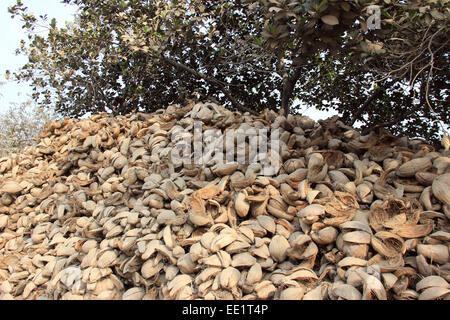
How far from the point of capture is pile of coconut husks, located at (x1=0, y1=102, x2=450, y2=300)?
1552 millimetres

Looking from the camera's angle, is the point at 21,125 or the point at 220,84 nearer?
the point at 220,84

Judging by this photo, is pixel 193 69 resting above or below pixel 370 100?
above

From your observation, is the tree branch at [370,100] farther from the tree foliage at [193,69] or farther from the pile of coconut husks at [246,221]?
the pile of coconut husks at [246,221]

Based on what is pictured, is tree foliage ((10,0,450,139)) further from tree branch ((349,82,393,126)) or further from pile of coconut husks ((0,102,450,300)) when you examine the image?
pile of coconut husks ((0,102,450,300))

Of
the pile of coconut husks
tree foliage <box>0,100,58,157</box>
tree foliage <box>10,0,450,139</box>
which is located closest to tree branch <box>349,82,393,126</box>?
tree foliage <box>10,0,450,139</box>

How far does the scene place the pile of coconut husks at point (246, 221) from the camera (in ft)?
5.09

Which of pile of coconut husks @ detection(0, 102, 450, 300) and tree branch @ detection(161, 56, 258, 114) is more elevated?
tree branch @ detection(161, 56, 258, 114)

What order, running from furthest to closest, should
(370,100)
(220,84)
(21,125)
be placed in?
1. (21,125)
2. (220,84)
3. (370,100)

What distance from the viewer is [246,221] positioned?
1.84m

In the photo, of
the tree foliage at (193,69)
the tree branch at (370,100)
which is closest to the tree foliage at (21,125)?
the tree foliage at (193,69)

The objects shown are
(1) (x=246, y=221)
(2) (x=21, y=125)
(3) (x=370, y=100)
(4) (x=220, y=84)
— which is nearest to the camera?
(1) (x=246, y=221)

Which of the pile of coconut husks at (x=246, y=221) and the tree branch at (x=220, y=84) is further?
the tree branch at (x=220, y=84)

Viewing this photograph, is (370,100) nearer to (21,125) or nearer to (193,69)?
(193,69)

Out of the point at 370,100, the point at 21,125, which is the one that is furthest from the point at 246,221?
the point at 21,125
